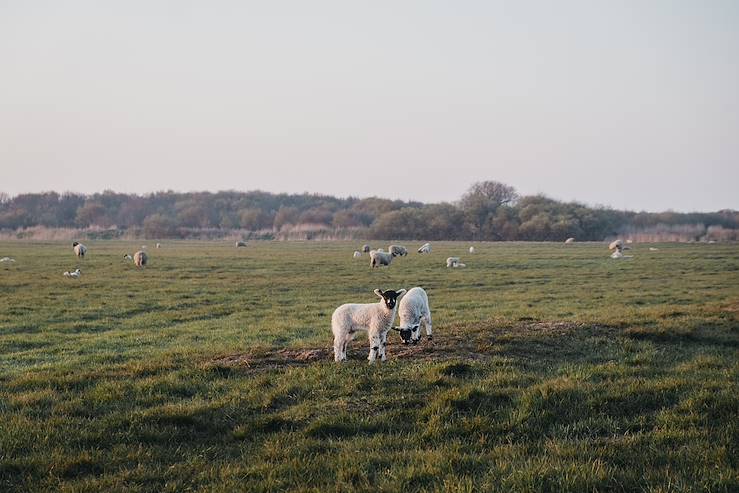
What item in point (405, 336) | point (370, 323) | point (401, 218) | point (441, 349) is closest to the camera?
point (370, 323)

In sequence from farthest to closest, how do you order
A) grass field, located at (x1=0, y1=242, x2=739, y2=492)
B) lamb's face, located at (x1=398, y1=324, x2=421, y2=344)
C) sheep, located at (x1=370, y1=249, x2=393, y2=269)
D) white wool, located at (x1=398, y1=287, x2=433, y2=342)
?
1. sheep, located at (x1=370, y1=249, x2=393, y2=269)
2. white wool, located at (x1=398, y1=287, x2=433, y2=342)
3. lamb's face, located at (x1=398, y1=324, x2=421, y2=344)
4. grass field, located at (x1=0, y1=242, x2=739, y2=492)

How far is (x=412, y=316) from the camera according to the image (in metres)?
12.4

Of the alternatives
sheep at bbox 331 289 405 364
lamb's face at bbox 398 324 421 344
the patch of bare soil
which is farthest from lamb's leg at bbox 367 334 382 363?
lamb's face at bbox 398 324 421 344

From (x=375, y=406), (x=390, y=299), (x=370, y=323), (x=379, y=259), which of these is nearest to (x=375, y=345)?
(x=370, y=323)

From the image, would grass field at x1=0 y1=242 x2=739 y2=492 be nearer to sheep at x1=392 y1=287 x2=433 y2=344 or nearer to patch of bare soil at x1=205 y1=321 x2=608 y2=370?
patch of bare soil at x1=205 y1=321 x2=608 y2=370

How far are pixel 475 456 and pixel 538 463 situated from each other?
0.67 metres

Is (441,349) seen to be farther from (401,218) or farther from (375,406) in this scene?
(401,218)

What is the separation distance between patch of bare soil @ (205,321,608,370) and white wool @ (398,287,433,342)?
11.3 inches

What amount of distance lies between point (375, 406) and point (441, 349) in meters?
3.71

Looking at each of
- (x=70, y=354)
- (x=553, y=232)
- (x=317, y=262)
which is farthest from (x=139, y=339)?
(x=553, y=232)

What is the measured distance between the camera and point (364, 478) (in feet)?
18.9

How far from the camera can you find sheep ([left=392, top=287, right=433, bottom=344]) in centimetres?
1199

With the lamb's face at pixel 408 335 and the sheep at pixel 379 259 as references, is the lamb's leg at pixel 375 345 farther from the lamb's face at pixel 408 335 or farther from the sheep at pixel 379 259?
the sheep at pixel 379 259

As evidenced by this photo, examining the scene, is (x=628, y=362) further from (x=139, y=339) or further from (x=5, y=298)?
(x=5, y=298)
